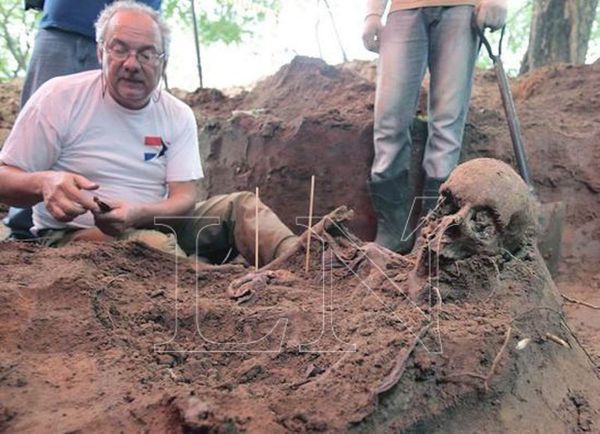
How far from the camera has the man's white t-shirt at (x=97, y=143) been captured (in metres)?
2.46

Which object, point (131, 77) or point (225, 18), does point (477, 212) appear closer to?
point (131, 77)

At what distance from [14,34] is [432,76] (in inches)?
324

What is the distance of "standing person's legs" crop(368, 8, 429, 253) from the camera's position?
3.12 meters

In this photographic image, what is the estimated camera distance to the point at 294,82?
4617mm

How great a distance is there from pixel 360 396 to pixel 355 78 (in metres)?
3.41

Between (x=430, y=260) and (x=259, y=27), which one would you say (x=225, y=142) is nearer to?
(x=430, y=260)

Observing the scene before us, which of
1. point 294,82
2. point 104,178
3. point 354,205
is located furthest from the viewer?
point 294,82

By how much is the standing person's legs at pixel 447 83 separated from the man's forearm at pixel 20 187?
5.83 ft

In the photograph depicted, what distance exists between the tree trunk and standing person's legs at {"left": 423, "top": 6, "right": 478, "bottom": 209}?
283 centimetres

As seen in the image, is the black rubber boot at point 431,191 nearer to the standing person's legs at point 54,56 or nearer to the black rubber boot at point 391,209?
the black rubber boot at point 391,209

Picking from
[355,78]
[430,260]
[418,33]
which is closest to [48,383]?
[430,260]

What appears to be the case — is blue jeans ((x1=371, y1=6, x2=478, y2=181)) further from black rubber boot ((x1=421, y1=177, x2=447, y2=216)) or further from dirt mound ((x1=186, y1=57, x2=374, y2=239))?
dirt mound ((x1=186, y1=57, x2=374, y2=239))

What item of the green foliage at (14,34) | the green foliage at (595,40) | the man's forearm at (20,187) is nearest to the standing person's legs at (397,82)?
the man's forearm at (20,187)

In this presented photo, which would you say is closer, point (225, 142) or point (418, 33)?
point (418, 33)
